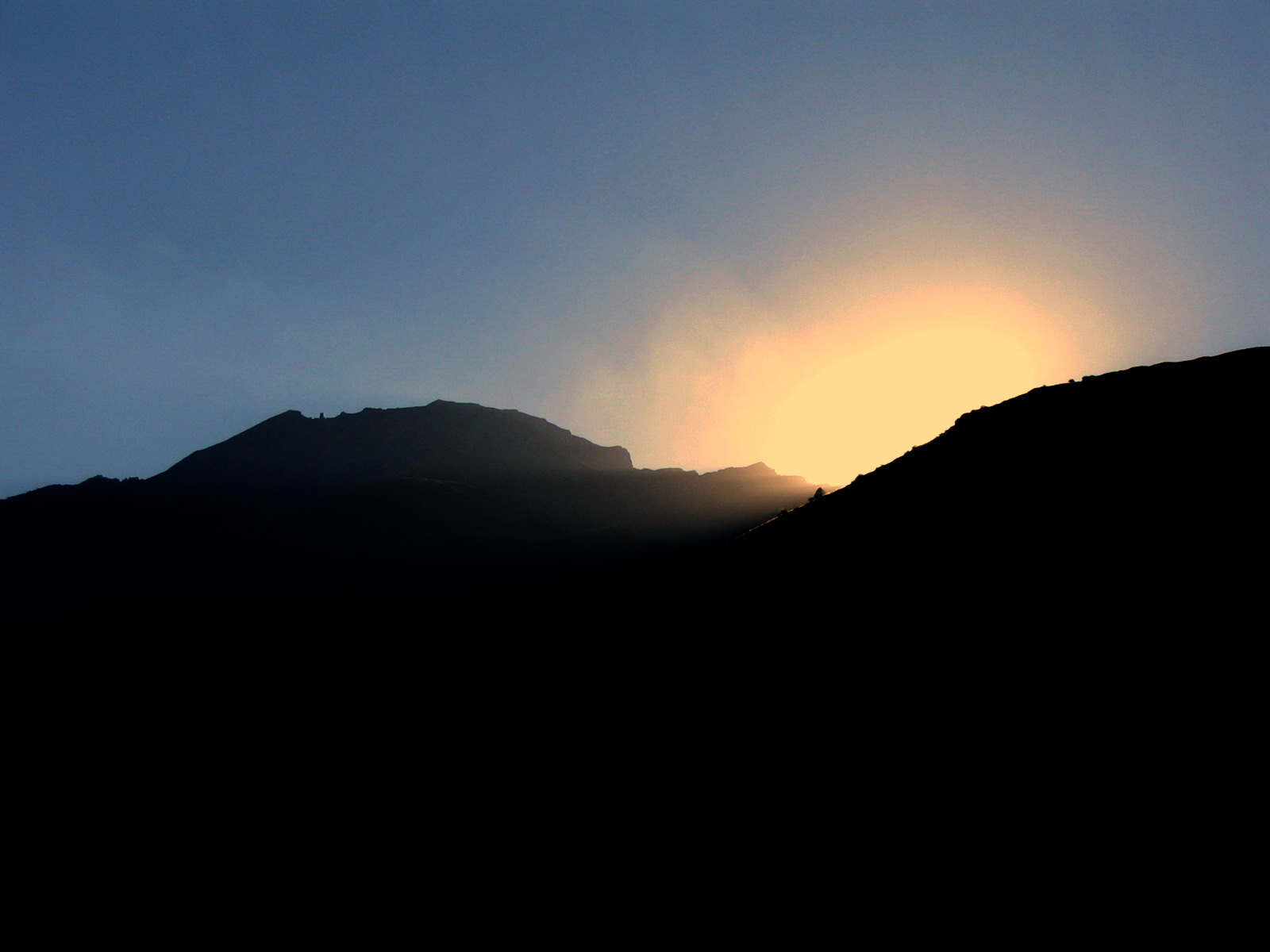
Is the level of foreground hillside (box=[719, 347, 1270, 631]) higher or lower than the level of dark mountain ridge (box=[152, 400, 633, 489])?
lower

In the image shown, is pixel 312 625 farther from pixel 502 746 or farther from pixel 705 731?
pixel 705 731

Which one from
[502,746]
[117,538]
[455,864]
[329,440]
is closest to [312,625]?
[502,746]

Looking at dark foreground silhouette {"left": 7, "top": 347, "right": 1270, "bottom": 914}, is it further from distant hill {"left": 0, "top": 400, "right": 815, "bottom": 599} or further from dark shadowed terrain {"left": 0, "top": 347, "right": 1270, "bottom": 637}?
distant hill {"left": 0, "top": 400, "right": 815, "bottom": 599}

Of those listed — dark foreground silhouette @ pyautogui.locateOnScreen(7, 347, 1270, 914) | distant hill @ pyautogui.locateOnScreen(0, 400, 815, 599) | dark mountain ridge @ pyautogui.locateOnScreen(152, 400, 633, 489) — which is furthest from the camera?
dark mountain ridge @ pyautogui.locateOnScreen(152, 400, 633, 489)

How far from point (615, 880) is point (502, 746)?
7.46m

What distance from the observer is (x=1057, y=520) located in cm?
2009

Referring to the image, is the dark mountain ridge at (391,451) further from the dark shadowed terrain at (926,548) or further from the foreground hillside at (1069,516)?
the foreground hillside at (1069,516)

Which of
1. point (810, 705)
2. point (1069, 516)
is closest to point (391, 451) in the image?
point (810, 705)

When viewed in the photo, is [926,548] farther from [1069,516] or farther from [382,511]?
[382,511]

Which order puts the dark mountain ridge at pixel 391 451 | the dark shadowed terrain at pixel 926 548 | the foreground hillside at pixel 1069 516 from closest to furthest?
the foreground hillside at pixel 1069 516 < the dark shadowed terrain at pixel 926 548 < the dark mountain ridge at pixel 391 451

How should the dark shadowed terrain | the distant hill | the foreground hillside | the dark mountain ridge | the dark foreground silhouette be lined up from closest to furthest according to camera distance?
the dark foreground silhouette < the foreground hillside < the dark shadowed terrain < the distant hill < the dark mountain ridge

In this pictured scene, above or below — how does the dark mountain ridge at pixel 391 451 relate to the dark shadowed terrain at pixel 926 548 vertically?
above

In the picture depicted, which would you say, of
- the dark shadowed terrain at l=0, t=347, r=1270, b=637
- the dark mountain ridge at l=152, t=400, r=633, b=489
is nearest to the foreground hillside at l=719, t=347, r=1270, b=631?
the dark shadowed terrain at l=0, t=347, r=1270, b=637

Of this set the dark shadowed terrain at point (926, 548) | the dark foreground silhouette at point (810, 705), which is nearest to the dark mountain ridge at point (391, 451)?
the dark shadowed terrain at point (926, 548)
